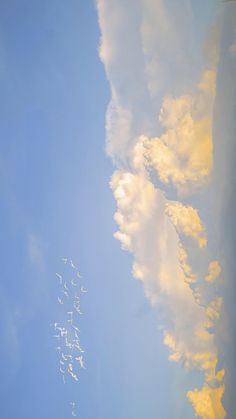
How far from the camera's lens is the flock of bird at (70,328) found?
11.4 feet

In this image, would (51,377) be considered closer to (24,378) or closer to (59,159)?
(24,378)

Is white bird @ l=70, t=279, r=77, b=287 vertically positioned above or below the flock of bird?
above

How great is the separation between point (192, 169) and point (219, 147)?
35 centimetres

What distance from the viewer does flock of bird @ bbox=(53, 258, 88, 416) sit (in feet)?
11.4

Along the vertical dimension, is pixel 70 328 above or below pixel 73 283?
below

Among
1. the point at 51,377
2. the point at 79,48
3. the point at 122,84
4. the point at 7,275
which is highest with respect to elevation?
the point at 79,48

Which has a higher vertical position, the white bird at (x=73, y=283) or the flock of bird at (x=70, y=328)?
the white bird at (x=73, y=283)

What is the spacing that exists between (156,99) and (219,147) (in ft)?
2.55

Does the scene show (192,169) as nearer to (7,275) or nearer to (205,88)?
(205,88)

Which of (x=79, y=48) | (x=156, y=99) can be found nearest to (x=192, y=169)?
(x=156, y=99)

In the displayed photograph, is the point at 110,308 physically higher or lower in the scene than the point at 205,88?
lower

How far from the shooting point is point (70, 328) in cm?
352

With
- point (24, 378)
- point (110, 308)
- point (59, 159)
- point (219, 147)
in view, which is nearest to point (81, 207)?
point (59, 159)

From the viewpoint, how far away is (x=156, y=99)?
3.45 m
